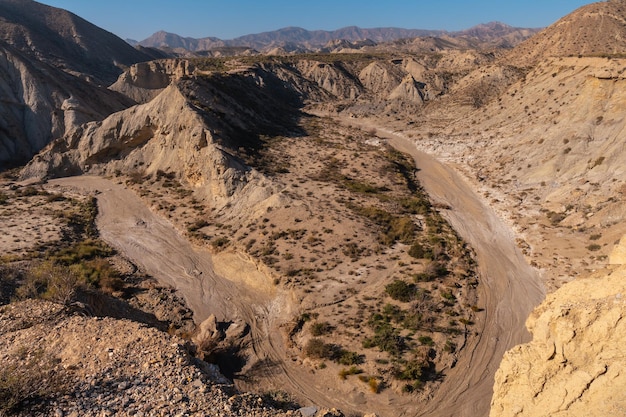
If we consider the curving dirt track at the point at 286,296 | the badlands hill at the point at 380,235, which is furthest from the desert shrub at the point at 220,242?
the curving dirt track at the point at 286,296

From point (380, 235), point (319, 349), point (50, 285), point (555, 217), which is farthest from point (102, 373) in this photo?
point (555, 217)

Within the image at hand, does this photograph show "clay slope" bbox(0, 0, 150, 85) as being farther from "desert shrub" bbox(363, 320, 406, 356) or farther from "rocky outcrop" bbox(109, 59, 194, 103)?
"desert shrub" bbox(363, 320, 406, 356)

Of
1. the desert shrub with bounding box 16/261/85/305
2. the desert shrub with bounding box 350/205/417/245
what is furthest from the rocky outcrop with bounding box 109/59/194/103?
the desert shrub with bounding box 16/261/85/305

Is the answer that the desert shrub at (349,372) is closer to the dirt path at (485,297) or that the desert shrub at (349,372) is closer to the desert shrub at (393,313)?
the dirt path at (485,297)

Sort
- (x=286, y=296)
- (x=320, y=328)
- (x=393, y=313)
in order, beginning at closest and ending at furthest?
(x=320, y=328), (x=393, y=313), (x=286, y=296)

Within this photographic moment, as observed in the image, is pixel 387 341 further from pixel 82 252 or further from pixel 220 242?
pixel 82 252
